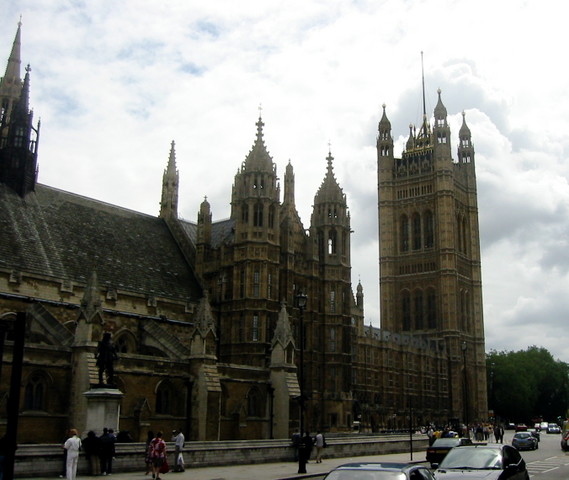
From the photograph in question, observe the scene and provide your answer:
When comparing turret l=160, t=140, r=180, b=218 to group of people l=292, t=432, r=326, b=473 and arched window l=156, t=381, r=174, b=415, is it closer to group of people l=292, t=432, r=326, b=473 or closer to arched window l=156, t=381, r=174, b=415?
arched window l=156, t=381, r=174, b=415

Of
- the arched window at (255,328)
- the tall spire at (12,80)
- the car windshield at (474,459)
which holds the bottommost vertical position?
the car windshield at (474,459)

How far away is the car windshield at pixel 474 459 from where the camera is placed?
51.9 ft

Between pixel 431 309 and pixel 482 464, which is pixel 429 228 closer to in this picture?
pixel 431 309

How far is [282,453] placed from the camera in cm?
3073

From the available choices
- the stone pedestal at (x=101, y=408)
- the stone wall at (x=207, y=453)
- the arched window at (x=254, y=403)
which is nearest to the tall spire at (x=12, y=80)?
the arched window at (x=254, y=403)

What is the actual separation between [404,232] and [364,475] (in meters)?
123

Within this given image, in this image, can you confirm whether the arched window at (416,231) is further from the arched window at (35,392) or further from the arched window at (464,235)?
the arched window at (35,392)

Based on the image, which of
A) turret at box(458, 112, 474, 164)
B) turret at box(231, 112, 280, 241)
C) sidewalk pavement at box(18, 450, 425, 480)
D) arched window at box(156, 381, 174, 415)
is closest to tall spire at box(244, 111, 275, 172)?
turret at box(231, 112, 280, 241)

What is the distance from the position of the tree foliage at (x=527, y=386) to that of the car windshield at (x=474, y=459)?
116m

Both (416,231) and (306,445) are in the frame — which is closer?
(306,445)

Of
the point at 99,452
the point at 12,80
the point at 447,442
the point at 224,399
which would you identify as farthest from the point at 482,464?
the point at 12,80

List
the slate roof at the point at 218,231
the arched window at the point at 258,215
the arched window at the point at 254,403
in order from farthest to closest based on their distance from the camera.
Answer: the slate roof at the point at 218,231 → the arched window at the point at 258,215 → the arched window at the point at 254,403

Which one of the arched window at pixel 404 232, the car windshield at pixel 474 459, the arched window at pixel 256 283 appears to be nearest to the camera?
the car windshield at pixel 474 459

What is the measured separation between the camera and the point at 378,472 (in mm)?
11430
